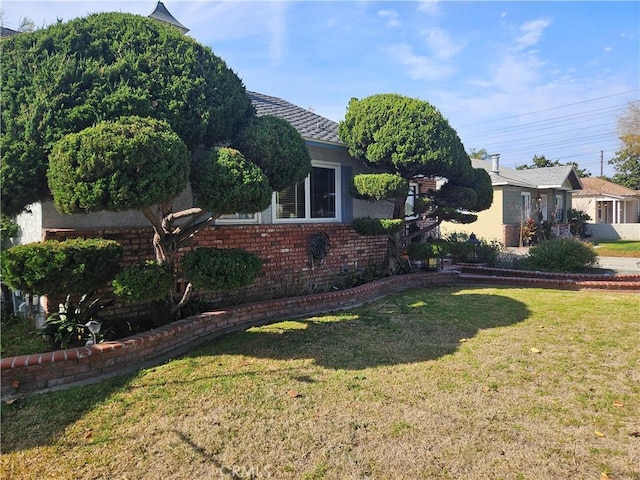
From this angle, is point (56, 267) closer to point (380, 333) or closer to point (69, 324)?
point (69, 324)

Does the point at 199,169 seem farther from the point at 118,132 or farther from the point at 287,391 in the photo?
the point at 287,391

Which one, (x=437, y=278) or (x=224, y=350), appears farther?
(x=437, y=278)

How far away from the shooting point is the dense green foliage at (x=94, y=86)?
4.32 meters

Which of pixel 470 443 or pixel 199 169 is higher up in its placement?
pixel 199 169

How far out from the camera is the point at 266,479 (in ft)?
8.76

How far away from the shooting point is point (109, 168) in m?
3.94

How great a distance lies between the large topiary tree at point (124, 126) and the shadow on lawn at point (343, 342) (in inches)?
66.3

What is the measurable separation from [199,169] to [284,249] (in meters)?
3.66

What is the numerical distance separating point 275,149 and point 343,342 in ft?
9.11

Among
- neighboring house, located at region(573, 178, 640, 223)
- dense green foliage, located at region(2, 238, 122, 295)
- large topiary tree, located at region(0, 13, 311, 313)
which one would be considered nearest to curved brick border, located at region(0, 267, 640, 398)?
dense green foliage, located at region(2, 238, 122, 295)

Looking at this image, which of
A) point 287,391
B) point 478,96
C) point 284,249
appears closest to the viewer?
point 287,391

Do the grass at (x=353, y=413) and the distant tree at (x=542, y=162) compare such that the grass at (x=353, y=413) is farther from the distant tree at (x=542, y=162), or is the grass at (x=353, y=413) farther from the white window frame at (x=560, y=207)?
the distant tree at (x=542, y=162)

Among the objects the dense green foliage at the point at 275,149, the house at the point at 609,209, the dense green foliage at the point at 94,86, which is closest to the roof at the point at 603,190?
the house at the point at 609,209

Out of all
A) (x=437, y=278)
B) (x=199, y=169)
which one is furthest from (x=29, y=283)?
(x=437, y=278)
